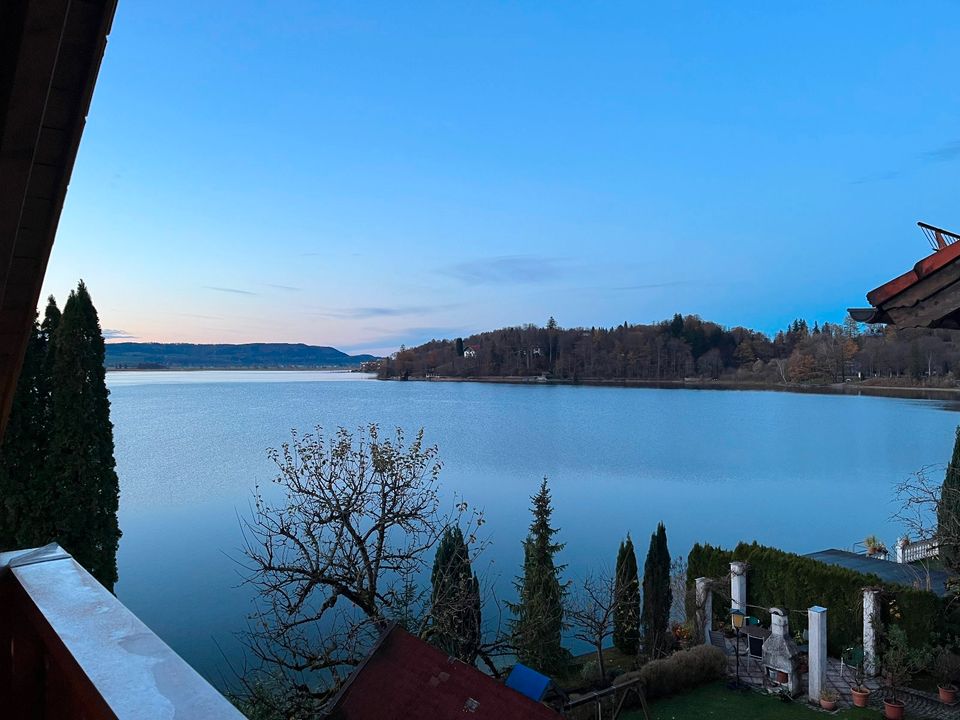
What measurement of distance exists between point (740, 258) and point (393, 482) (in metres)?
39.7

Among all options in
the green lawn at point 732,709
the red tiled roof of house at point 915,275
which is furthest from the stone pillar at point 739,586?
the red tiled roof of house at point 915,275

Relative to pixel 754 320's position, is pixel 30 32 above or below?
below

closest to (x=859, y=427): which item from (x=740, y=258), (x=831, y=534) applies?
(x=740, y=258)

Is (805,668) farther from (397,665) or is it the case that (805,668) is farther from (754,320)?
(754,320)

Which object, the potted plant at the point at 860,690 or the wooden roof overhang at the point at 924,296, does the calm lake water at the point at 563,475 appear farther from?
the wooden roof overhang at the point at 924,296

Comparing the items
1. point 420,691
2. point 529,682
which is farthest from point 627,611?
point 420,691

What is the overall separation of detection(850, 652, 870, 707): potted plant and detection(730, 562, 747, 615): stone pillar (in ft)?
5.93

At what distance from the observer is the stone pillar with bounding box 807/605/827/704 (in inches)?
320

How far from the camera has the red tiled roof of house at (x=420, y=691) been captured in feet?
15.1

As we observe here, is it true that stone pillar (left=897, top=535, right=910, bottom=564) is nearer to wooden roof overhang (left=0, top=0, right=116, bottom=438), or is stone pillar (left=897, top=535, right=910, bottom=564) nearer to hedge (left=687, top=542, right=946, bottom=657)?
hedge (left=687, top=542, right=946, bottom=657)

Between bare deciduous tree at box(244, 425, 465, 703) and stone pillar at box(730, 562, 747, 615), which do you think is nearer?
bare deciduous tree at box(244, 425, 465, 703)

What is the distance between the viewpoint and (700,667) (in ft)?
29.0

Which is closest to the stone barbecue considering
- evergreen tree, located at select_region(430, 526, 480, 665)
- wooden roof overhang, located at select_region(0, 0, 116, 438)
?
evergreen tree, located at select_region(430, 526, 480, 665)

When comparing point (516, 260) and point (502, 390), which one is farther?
point (502, 390)
